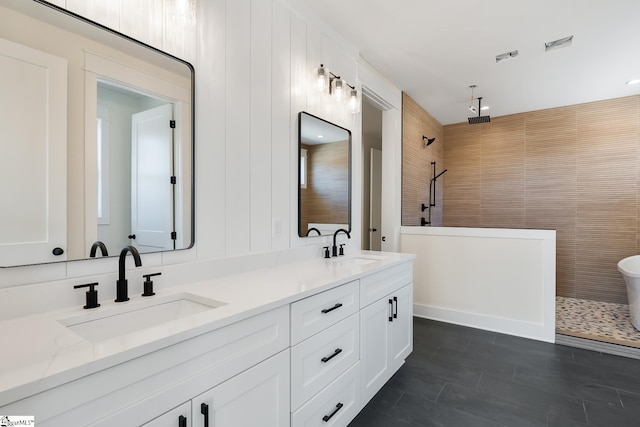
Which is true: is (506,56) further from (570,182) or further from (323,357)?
(323,357)

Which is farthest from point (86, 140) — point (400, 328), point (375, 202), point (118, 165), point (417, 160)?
point (375, 202)

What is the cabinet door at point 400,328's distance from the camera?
2232 mm

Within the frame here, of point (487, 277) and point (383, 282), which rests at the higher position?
point (383, 282)

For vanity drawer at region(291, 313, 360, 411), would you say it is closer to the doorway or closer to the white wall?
the white wall

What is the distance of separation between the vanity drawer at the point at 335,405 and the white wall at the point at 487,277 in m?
2.14

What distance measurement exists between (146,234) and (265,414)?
866 millimetres

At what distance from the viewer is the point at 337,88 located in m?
2.44

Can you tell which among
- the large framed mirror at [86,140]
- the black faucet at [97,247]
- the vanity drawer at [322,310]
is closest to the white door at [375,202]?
the vanity drawer at [322,310]

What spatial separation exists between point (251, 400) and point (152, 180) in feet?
3.19

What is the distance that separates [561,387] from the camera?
7.25 feet

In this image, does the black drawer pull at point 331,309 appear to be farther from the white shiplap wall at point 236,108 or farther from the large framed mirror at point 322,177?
the large framed mirror at point 322,177

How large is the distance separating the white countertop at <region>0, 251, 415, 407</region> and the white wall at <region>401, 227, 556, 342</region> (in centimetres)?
238

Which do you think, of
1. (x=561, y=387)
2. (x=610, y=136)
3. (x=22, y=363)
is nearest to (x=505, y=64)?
(x=610, y=136)

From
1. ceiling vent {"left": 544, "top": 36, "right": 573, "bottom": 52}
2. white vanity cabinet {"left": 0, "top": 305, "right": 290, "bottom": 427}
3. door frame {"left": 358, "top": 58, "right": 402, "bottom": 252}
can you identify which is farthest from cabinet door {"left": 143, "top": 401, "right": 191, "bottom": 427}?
ceiling vent {"left": 544, "top": 36, "right": 573, "bottom": 52}
